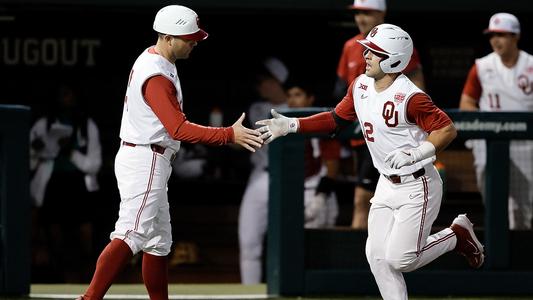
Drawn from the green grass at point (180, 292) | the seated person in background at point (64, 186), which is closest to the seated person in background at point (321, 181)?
the green grass at point (180, 292)

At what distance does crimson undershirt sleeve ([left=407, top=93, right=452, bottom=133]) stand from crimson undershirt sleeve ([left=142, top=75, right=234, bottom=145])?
0.87 meters

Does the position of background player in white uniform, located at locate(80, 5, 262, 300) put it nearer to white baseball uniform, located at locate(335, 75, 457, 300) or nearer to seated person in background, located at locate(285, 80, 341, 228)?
white baseball uniform, located at locate(335, 75, 457, 300)

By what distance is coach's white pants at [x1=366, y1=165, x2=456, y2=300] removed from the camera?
664 centimetres

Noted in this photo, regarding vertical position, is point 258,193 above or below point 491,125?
below

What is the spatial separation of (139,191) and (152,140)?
0.25 m

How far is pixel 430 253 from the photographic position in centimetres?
683

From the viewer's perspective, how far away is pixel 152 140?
21.7 feet

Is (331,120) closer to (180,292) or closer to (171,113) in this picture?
(171,113)

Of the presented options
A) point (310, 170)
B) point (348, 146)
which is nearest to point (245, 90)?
point (348, 146)

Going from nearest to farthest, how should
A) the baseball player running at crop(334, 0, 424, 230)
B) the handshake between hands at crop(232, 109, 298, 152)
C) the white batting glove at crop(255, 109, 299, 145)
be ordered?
the handshake between hands at crop(232, 109, 298, 152) < the white batting glove at crop(255, 109, 299, 145) < the baseball player running at crop(334, 0, 424, 230)

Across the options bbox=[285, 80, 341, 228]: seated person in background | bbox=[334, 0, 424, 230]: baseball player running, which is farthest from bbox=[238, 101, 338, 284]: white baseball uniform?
bbox=[334, 0, 424, 230]: baseball player running

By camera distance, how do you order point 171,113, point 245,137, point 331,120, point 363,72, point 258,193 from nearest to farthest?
point 171,113 < point 245,137 < point 331,120 < point 363,72 < point 258,193

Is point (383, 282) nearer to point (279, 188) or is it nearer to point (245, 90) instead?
point (279, 188)

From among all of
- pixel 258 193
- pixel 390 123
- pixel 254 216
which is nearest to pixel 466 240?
pixel 390 123
